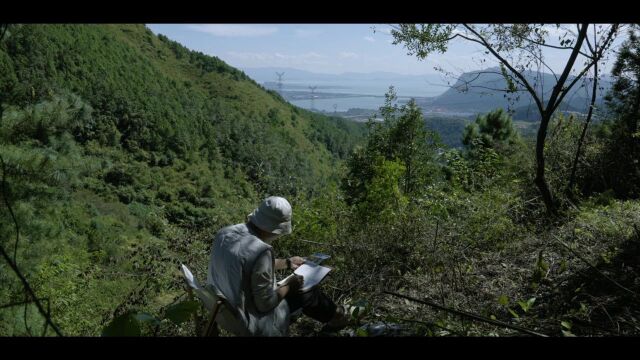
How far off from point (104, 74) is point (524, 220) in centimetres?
7333

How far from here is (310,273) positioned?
10.6 ft

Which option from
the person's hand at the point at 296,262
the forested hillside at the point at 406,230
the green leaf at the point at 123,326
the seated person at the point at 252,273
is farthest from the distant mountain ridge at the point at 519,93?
the green leaf at the point at 123,326

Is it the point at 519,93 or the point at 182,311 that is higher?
the point at 519,93

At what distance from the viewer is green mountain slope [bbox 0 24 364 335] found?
1067 centimetres

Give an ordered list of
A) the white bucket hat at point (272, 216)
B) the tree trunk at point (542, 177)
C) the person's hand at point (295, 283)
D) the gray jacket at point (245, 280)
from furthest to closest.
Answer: the tree trunk at point (542, 177), the person's hand at point (295, 283), the white bucket hat at point (272, 216), the gray jacket at point (245, 280)

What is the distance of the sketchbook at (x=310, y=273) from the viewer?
3.08 metres

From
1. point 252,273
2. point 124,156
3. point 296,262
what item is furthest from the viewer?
point 124,156

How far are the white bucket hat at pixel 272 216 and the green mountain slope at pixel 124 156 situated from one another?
1.43 metres

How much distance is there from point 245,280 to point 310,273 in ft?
2.42

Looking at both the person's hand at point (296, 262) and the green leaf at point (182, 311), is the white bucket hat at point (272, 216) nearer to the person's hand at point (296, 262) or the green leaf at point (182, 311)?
the person's hand at point (296, 262)

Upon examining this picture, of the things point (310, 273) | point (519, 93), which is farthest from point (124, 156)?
point (310, 273)

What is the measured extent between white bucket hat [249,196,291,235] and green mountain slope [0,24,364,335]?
1434 mm

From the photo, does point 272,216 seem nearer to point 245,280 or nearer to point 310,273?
point 245,280
